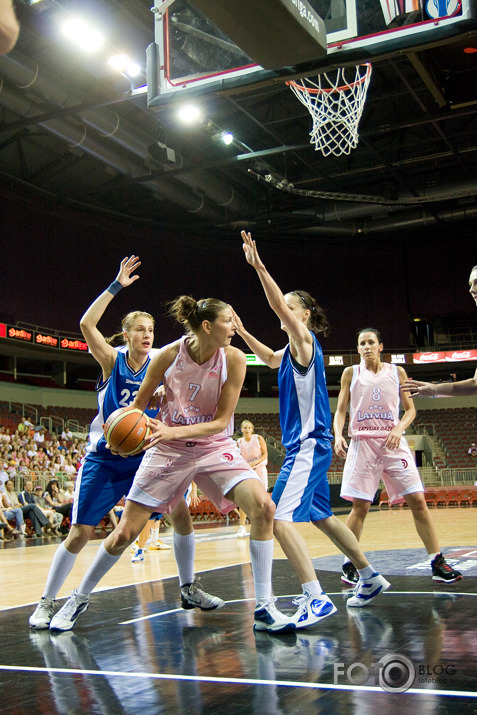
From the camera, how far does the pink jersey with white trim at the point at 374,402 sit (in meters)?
5.67

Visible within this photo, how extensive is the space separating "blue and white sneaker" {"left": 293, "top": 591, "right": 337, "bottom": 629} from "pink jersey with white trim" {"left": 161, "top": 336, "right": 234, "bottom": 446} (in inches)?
44.2

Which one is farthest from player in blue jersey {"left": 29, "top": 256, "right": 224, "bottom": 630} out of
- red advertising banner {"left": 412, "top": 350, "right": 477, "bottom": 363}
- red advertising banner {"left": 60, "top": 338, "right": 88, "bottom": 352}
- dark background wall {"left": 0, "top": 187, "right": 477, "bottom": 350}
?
red advertising banner {"left": 412, "top": 350, "right": 477, "bottom": 363}

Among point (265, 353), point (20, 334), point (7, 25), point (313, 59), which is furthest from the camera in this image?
point (20, 334)

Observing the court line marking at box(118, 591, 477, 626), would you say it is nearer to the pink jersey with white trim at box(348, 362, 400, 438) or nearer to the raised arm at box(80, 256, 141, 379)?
the pink jersey with white trim at box(348, 362, 400, 438)

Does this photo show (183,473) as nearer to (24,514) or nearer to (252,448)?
(252,448)

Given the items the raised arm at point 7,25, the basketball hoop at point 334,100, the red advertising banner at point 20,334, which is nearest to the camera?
the raised arm at point 7,25

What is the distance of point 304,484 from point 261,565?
1.87 feet

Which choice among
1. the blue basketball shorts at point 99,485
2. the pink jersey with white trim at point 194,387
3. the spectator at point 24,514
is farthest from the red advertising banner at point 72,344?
the pink jersey with white trim at point 194,387

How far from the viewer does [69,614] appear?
13.8 feet

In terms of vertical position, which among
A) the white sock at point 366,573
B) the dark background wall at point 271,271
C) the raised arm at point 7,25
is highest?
the dark background wall at point 271,271

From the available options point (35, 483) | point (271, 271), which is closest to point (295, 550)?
point (35, 483)

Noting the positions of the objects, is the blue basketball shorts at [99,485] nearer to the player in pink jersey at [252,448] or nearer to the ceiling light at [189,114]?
the player in pink jersey at [252,448]

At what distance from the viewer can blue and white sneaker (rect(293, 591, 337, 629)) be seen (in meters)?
3.89

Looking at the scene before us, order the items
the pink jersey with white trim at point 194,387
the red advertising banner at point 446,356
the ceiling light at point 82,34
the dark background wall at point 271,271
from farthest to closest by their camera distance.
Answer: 1. the red advertising banner at point 446,356
2. the dark background wall at point 271,271
3. the ceiling light at point 82,34
4. the pink jersey with white trim at point 194,387
